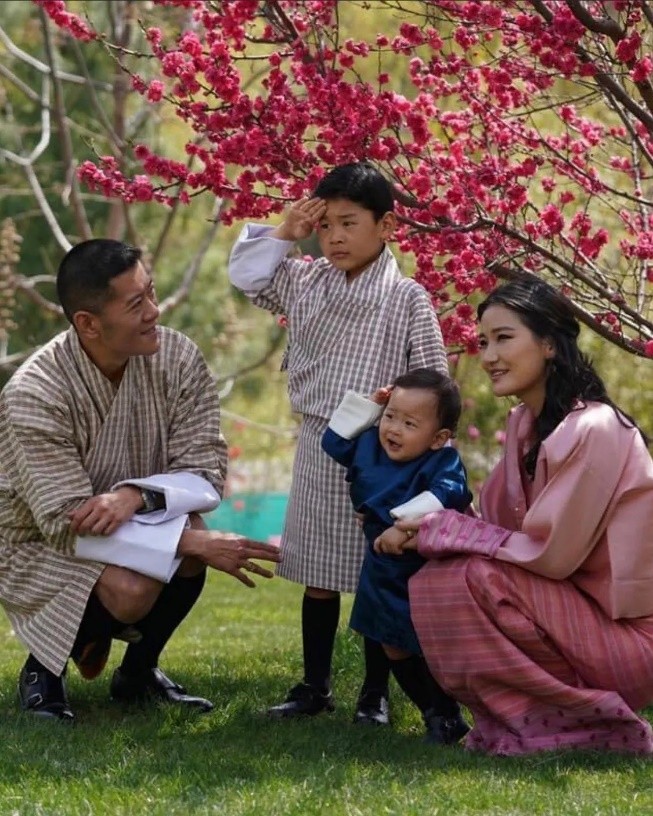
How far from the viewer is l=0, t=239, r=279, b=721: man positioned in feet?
14.9

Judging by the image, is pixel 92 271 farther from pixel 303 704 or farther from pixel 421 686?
pixel 421 686

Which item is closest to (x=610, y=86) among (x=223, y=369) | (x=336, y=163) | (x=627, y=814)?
(x=336, y=163)

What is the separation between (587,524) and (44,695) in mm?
1721

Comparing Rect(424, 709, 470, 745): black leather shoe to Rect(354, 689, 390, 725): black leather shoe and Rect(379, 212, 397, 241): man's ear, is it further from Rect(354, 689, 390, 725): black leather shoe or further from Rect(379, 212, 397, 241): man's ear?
Rect(379, 212, 397, 241): man's ear

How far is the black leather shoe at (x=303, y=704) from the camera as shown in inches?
182

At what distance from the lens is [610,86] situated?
5.01m

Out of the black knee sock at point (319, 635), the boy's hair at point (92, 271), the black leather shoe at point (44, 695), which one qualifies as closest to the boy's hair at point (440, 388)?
the black knee sock at point (319, 635)

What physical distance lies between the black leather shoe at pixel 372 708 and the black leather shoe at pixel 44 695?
2.78 feet

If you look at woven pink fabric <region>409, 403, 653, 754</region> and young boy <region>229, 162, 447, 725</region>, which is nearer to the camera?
woven pink fabric <region>409, 403, 653, 754</region>

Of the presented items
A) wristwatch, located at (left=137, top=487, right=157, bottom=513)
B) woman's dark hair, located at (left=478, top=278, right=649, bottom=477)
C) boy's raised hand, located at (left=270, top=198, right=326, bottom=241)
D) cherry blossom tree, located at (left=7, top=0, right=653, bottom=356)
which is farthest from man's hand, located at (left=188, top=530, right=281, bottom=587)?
cherry blossom tree, located at (left=7, top=0, right=653, bottom=356)

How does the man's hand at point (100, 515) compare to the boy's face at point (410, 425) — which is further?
the man's hand at point (100, 515)

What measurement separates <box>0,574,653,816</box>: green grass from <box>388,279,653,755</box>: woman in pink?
127mm

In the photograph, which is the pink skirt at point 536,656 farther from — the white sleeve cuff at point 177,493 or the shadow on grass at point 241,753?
the white sleeve cuff at point 177,493

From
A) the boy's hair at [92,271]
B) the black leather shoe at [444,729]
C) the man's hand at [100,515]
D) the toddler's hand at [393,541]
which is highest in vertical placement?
the boy's hair at [92,271]
